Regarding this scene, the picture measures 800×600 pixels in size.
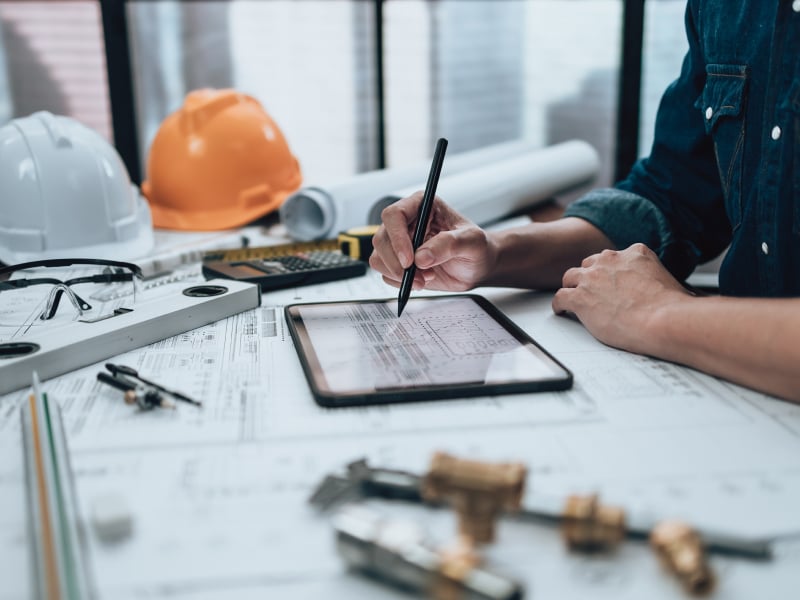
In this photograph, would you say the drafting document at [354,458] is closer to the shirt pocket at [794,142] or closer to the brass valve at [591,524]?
the brass valve at [591,524]

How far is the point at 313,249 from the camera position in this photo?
5.00 ft

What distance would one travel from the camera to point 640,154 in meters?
1.90

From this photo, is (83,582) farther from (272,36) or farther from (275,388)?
(272,36)

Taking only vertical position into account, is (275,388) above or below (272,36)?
below

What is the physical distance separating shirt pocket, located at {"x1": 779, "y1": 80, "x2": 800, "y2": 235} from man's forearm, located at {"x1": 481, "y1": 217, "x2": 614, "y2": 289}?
0.33 meters

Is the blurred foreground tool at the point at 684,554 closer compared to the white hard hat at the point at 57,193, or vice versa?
the blurred foreground tool at the point at 684,554

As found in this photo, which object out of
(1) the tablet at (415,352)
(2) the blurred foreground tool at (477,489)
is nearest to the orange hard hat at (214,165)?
(1) the tablet at (415,352)

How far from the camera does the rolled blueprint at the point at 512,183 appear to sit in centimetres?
156

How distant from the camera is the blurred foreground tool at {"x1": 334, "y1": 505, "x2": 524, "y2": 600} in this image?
43 centimetres

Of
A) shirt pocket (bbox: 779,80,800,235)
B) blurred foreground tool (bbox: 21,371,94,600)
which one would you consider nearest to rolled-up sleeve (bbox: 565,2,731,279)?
shirt pocket (bbox: 779,80,800,235)

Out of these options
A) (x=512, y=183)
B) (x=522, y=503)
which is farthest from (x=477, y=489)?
(x=512, y=183)

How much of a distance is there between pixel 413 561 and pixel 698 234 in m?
0.97

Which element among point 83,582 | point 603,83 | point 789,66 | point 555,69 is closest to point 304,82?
point 555,69

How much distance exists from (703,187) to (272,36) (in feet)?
7.57
